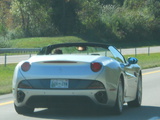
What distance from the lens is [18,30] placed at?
78812mm

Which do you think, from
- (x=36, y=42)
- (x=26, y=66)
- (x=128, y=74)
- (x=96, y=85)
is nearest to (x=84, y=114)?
(x=96, y=85)

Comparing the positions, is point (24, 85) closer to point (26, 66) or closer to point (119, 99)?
point (26, 66)

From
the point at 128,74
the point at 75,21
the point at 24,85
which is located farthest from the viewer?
the point at 75,21

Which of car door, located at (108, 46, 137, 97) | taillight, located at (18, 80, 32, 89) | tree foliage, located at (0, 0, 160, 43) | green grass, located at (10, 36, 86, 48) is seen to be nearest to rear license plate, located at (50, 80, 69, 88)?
taillight, located at (18, 80, 32, 89)

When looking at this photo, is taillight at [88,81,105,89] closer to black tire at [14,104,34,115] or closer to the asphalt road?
the asphalt road

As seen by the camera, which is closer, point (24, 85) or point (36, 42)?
point (24, 85)

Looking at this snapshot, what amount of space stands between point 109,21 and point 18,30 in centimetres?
1348

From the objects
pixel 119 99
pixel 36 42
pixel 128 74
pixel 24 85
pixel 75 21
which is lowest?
pixel 36 42

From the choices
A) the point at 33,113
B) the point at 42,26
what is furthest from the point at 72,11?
the point at 33,113

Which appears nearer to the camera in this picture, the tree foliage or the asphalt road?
the asphalt road

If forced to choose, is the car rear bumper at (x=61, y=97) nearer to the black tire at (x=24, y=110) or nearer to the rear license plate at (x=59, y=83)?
the rear license plate at (x=59, y=83)

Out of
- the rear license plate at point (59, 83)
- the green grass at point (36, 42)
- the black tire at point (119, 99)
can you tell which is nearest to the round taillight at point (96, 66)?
the rear license plate at point (59, 83)

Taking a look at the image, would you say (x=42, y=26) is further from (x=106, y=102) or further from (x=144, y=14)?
(x=106, y=102)

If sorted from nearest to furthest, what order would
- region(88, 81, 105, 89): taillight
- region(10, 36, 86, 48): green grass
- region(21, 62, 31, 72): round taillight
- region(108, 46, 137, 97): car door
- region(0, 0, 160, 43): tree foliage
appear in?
region(88, 81, 105, 89): taillight
region(21, 62, 31, 72): round taillight
region(108, 46, 137, 97): car door
region(10, 36, 86, 48): green grass
region(0, 0, 160, 43): tree foliage
